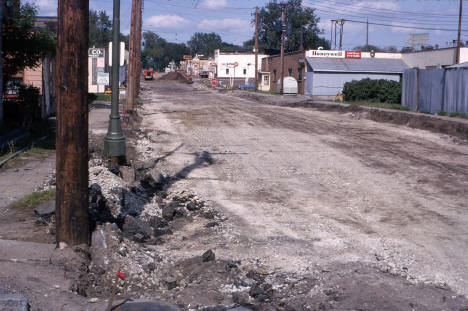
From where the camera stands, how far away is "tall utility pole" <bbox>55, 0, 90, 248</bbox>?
577cm

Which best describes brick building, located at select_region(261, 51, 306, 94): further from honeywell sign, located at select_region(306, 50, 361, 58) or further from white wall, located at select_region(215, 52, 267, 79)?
white wall, located at select_region(215, 52, 267, 79)

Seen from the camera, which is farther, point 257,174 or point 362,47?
point 362,47

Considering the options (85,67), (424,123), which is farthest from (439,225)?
(424,123)

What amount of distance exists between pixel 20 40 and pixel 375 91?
87.7 feet

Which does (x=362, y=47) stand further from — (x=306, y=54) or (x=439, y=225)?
(x=439, y=225)

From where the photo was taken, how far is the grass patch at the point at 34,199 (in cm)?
780

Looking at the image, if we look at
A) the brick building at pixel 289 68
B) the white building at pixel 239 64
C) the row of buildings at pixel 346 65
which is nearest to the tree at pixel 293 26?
the white building at pixel 239 64

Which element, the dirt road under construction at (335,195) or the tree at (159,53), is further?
the tree at (159,53)

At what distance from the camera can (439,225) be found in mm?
7770

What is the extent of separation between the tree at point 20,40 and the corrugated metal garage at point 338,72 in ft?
118

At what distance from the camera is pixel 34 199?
805cm

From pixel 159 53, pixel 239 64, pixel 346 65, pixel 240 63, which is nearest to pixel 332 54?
pixel 346 65

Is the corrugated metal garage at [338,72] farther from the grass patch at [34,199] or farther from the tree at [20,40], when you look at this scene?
the grass patch at [34,199]

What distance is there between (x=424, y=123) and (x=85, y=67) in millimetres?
18927
